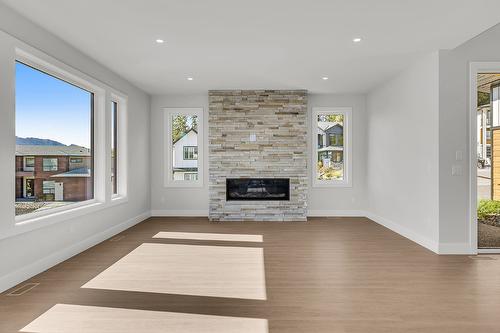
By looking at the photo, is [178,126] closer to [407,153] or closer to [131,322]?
[407,153]

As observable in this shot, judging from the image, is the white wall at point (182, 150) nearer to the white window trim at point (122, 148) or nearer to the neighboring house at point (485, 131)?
the white window trim at point (122, 148)

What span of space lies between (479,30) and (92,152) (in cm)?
546

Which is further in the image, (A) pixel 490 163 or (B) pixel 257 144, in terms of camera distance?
(B) pixel 257 144

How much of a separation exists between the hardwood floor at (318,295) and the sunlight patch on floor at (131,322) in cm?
1

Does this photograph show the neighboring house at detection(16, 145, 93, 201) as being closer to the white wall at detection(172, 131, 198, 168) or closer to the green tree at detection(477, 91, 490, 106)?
the white wall at detection(172, 131, 198, 168)

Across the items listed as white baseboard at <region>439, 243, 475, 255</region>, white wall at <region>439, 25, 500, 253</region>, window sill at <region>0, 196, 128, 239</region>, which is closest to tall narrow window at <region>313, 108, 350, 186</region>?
white wall at <region>439, 25, 500, 253</region>

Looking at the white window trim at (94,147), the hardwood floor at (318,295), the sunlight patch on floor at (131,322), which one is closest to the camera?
the sunlight patch on floor at (131,322)

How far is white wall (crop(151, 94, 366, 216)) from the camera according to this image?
24.5 feet

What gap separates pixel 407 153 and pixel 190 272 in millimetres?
3924

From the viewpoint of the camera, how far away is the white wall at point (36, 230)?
3.15 meters

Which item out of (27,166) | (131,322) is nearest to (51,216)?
(27,166)

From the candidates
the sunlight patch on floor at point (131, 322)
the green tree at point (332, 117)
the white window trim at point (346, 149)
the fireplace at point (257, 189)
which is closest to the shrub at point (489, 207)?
the white window trim at point (346, 149)

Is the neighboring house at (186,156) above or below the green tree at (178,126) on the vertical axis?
below

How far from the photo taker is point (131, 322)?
2512 mm
